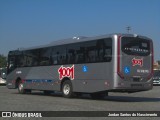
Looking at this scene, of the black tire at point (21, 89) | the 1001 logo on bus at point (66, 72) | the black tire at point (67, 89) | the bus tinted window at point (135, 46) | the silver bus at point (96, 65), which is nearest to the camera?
the silver bus at point (96, 65)

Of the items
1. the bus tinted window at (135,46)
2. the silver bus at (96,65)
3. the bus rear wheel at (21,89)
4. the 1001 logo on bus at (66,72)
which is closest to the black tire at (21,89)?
the bus rear wheel at (21,89)

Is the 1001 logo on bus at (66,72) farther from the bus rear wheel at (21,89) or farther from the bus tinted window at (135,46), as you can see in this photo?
the bus rear wheel at (21,89)

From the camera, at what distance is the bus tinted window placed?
793 inches

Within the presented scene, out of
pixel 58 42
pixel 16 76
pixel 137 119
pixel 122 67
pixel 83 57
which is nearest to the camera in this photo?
pixel 137 119

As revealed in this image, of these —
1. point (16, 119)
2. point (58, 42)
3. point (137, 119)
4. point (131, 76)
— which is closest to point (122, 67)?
point (131, 76)

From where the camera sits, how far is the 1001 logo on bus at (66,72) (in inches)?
894

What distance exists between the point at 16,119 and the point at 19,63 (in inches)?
722

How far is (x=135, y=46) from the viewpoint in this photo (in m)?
20.6

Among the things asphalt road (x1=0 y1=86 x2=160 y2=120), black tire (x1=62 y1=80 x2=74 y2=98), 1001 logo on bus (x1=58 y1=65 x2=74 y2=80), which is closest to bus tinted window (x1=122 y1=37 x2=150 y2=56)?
asphalt road (x1=0 y1=86 x2=160 y2=120)

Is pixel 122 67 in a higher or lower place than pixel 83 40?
lower

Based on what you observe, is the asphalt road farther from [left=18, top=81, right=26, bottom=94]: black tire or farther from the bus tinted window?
[left=18, top=81, right=26, bottom=94]: black tire

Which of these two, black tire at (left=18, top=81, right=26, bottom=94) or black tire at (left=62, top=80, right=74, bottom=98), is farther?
black tire at (left=18, top=81, right=26, bottom=94)

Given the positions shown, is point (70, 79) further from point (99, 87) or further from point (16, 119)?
point (16, 119)

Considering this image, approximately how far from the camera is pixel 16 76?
28578 mm
